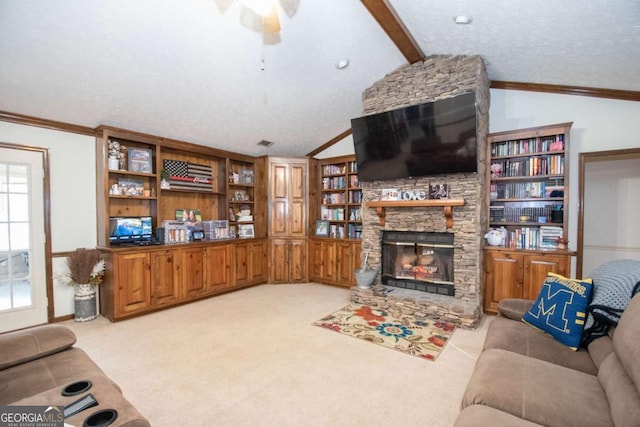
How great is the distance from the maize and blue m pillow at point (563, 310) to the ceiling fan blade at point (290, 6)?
3.06m

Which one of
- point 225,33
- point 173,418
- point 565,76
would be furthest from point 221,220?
point 565,76

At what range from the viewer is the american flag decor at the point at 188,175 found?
4.45 metres

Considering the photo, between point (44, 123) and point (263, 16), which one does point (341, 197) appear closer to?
point (263, 16)

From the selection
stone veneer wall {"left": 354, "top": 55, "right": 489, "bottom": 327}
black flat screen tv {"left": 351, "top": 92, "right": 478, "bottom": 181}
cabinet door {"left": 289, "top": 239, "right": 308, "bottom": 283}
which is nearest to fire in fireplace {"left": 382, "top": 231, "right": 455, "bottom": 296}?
stone veneer wall {"left": 354, "top": 55, "right": 489, "bottom": 327}

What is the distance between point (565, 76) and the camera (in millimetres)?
3383

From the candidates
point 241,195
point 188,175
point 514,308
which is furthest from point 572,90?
point 188,175

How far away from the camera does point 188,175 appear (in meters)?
4.66

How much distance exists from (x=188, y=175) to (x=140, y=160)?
0.72 metres

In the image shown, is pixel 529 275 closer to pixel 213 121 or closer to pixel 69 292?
pixel 213 121

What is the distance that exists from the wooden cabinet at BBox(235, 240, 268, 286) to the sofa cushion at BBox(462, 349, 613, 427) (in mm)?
4040

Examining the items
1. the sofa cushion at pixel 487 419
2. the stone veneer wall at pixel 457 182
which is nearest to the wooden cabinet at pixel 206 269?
the stone veneer wall at pixel 457 182

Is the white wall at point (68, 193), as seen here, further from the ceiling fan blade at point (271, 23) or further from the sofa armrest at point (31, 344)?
the ceiling fan blade at point (271, 23)

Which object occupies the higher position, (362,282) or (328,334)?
(362,282)

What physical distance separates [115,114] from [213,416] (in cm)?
347
